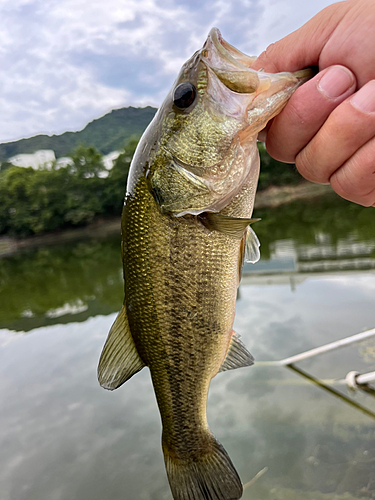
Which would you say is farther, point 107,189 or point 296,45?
point 107,189

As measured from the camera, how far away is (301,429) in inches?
185

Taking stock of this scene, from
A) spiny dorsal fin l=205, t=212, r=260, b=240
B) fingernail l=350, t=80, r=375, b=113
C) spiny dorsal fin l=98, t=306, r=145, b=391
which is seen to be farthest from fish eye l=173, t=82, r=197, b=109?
spiny dorsal fin l=98, t=306, r=145, b=391

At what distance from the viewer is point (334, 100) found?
1245 mm

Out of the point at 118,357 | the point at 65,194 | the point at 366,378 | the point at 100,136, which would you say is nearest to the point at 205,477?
the point at 118,357

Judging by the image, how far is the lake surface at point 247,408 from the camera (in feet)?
14.0

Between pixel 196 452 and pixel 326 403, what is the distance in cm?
391

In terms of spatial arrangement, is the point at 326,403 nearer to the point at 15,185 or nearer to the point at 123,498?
the point at 123,498

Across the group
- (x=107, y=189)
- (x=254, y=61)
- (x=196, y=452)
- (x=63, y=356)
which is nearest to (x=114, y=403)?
(x=63, y=356)

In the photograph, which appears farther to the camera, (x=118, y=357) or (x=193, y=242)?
(x=118, y=357)

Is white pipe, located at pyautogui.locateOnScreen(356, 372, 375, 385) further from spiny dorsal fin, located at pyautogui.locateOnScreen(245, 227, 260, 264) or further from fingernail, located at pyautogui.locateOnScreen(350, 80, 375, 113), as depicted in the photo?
fingernail, located at pyautogui.locateOnScreen(350, 80, 375, 113)

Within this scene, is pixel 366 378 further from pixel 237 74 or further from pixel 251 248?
pixel 237 74

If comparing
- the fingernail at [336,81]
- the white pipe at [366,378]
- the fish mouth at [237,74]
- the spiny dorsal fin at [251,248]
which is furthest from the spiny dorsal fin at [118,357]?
the white pipe at [366,378]

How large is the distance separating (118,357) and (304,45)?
1.59 m

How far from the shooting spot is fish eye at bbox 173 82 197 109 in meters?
1.39
